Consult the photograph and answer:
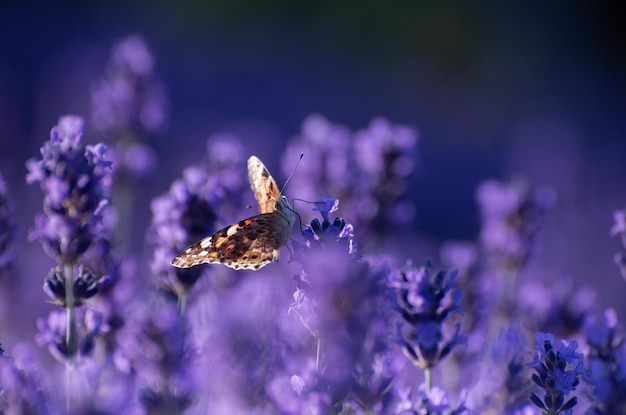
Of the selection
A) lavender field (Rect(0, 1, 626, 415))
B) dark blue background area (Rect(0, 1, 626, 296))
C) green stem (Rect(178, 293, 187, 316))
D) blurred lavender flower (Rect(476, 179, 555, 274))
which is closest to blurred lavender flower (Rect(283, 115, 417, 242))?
lavender field (Rect(0, 1, 626, 415))

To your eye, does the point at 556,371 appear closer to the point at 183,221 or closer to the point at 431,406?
the point at 431,406

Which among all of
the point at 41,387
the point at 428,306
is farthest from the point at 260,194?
the point at 41,387

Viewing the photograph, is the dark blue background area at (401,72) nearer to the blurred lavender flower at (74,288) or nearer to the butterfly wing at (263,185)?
the butterfly wing at (263,185)

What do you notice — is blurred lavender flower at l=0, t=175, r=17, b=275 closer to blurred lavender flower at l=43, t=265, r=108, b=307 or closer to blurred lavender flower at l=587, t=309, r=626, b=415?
blurred lavender flower at l=43, t=265, r=108, b=307

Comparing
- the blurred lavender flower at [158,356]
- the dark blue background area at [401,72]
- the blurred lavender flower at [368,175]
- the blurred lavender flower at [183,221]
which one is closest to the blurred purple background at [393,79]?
the dark blue background area at [401,72]

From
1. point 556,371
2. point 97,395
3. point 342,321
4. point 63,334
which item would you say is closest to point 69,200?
point 63,334

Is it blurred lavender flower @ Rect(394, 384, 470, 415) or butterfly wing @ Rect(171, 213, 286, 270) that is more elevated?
butterfly wing @ Rect(171, 213, 286, 270)
